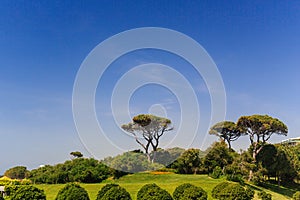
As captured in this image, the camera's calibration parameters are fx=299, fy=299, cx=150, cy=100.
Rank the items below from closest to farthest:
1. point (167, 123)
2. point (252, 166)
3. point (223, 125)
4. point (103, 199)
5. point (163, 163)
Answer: point (103, 199) < point (252, 166) < point (163, 163) < point (167, 123) < point (223, 125)

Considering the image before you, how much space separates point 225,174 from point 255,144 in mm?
4187

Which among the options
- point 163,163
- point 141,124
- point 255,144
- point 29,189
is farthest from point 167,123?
point 29,189

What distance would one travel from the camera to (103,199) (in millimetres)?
11445

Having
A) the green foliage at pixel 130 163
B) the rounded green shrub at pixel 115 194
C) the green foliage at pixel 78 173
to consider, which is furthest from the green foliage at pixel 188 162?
the rounded green shrub at pixel 115 194

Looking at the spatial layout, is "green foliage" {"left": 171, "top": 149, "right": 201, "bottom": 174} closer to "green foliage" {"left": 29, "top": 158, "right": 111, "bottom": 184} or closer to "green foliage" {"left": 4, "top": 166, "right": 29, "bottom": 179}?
"green foliage" {"left": 29, "top": 158, "right": 111, "bottom": 184}

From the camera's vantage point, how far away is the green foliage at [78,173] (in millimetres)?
22391

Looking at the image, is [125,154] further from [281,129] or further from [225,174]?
[281,129]

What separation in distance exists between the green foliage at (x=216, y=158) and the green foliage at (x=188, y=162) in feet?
2.35

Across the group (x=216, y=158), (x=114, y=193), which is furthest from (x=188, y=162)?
(x=114, y=193)

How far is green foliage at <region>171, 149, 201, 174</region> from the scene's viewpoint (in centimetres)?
2395

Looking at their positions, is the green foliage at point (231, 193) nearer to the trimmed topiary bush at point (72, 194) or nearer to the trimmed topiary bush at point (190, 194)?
the trimmed topiary bush at point (190, 194)

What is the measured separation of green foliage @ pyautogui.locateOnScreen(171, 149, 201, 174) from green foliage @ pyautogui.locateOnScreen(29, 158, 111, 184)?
18.9ft

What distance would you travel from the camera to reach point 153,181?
20.5m

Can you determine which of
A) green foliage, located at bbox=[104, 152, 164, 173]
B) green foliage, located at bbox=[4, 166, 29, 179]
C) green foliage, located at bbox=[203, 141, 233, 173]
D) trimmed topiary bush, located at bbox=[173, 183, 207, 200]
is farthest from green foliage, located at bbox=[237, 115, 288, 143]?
green foliage, located at bbox=[4, 166, 29, 179]
